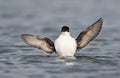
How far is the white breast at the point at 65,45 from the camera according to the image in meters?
16.4

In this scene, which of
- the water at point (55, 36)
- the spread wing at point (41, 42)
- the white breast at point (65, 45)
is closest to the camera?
the water at point (55, 36)

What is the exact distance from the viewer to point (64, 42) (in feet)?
54.0

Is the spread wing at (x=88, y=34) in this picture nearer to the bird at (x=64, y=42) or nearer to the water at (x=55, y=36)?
the bird at (x=64, y=42)

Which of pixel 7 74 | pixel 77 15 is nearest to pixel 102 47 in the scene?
pixel 7 74

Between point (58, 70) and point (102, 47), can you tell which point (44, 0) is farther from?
point (58, 70)

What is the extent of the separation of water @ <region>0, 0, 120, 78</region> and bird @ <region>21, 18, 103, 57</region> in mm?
243

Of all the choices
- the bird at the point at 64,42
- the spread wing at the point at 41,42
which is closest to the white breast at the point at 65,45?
the bird at the point at 64,42

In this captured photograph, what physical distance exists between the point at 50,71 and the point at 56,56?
1996 millimetres

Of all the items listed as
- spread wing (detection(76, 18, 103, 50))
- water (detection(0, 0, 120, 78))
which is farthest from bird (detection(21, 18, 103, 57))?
water (detection(0, 0, 120, 78))

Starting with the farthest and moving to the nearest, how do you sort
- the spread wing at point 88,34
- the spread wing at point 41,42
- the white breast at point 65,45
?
the spread wing at point 88,34 → the spread wing at point 41,42 → the white breast at point 65,45

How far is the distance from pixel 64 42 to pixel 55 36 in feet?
24.1

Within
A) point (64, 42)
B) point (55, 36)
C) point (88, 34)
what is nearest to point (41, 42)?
point (64, 42)

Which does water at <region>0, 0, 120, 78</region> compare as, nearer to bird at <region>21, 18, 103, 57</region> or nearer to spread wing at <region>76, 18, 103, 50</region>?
bird at <region>21, 18, 103, 57</region>

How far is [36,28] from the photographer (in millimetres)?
26094
